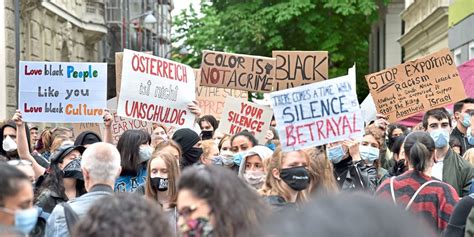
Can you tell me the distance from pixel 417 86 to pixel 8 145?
4.72 meters

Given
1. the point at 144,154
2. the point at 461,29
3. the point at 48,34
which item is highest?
the point at 48,34

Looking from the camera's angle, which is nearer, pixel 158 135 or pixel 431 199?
pixel 431 199

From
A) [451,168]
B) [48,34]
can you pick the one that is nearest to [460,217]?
[451,168]

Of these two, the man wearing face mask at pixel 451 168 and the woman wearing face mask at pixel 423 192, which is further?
the man wearing face mask at pixel 451 168

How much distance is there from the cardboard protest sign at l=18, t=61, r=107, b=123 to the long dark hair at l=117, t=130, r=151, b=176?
3087mm

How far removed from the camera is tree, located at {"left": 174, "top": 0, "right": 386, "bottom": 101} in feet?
102

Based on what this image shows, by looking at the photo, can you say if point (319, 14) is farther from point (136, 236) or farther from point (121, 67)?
point (136, 236)

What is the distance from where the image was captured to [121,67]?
42.1ft

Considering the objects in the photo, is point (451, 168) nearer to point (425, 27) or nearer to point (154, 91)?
point (154, 91)

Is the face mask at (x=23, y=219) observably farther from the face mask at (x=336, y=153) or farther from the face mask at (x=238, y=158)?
the face mask at (x=238, y=158)

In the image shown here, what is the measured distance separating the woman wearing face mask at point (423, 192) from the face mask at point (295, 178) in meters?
0.58

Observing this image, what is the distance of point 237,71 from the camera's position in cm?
1438

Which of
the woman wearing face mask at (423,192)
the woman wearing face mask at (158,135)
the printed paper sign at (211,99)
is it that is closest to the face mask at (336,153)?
→ the woman wearing face mask at (423,192)

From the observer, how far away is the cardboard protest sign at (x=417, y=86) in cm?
1288
